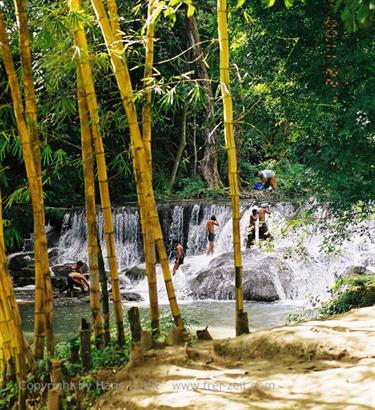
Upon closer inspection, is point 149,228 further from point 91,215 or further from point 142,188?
point 91,215

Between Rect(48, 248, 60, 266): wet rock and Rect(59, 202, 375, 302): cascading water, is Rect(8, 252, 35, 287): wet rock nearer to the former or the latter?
Rect(48, 248, 60, 266): wet rock

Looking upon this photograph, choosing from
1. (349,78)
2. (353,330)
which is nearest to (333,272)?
(349,78)

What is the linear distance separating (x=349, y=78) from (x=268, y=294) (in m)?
4.61

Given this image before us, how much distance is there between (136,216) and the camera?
44.5ft

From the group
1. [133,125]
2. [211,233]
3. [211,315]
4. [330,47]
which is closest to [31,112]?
[133,125]

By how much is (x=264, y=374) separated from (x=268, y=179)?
12.1m

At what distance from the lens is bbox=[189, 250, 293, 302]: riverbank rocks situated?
30.7 ft

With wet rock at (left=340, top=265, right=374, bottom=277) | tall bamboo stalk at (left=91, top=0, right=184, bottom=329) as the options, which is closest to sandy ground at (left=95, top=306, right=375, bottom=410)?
tall bamboo stalk at (left=91, top=0, right=184, bottom=329)

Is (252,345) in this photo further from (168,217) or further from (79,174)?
(79,174)

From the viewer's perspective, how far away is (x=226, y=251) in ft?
40.4

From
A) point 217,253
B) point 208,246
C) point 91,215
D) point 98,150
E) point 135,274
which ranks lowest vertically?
point 135,274

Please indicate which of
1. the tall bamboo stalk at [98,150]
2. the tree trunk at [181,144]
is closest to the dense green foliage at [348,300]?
the tall bamboo stalk at [98,150]

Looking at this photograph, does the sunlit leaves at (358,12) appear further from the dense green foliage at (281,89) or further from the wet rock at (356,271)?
the wet rock at (356,271)

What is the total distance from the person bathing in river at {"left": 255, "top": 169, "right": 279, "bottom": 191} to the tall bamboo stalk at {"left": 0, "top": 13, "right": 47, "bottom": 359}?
11198 millimetres
